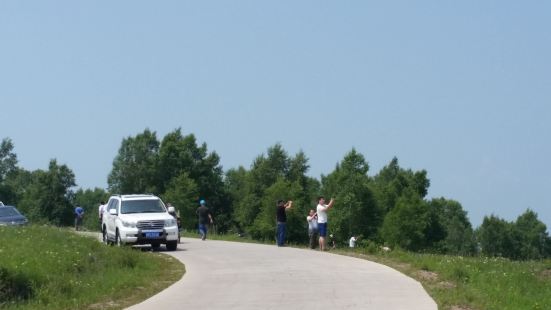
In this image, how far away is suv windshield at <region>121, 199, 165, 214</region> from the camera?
29.8 meters

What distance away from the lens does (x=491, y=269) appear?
2011cm

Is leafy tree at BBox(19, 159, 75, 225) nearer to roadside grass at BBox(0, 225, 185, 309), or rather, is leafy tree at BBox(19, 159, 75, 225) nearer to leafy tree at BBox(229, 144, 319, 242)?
leafy tree at BBox(229, 144, 319, 242)

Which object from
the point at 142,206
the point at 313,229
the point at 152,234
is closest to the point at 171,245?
the point at 152,234

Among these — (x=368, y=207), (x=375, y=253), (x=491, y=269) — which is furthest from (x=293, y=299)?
(x=368, y=207)

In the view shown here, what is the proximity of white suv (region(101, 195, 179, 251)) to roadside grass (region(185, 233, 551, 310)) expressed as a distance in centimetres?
741

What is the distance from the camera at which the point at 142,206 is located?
3003cm

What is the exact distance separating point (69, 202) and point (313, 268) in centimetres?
9393

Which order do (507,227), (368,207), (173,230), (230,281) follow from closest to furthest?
1. (230,281)
2. (173,230)
3. (368,207)
4. (507,227)

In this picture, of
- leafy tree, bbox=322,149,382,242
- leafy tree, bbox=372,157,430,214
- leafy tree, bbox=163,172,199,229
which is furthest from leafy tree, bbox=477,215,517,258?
leafy tree, bbox=163,172,199,229

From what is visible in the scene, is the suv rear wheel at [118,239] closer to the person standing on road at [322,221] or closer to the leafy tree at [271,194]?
the person standing on road at [322,221]

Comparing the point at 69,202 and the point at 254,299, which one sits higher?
the point at 69,202

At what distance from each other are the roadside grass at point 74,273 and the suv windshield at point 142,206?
14.9 ft

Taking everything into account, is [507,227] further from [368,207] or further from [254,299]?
[254,299]

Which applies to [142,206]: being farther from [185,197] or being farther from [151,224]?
[185,197]
